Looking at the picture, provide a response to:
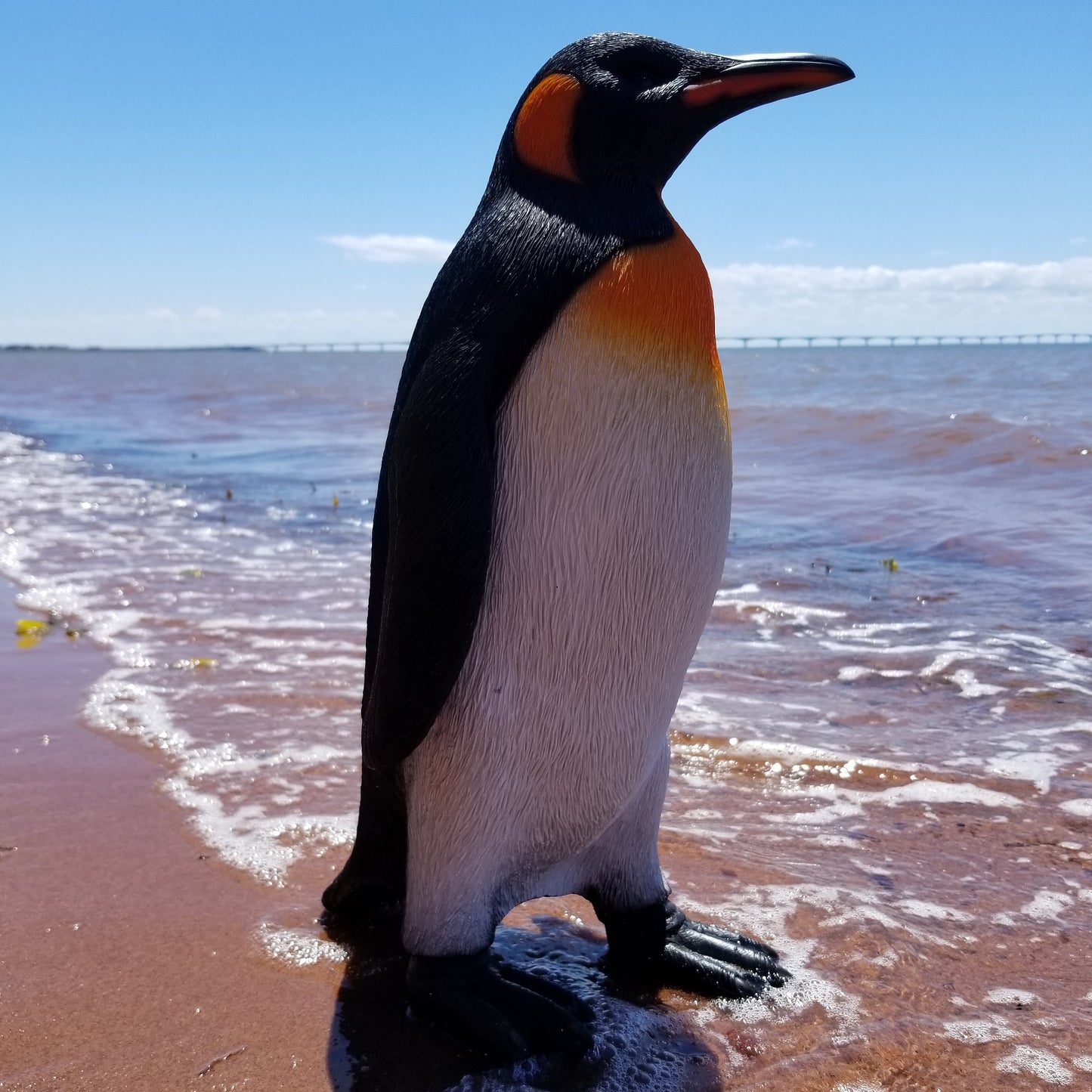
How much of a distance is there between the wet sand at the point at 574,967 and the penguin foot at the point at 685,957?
42mm

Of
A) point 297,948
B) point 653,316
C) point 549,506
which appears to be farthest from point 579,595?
point 297,948

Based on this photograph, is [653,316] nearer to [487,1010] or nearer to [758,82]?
[758,82]

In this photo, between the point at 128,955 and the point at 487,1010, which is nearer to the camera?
the point at 487,1010

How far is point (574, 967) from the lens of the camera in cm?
233

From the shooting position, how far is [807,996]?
218cm

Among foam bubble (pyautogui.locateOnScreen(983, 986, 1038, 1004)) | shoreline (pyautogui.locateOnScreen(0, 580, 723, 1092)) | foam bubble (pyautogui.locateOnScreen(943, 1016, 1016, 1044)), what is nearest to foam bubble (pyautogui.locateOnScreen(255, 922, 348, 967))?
shoreline (pyautogui.locateOnScreen(0, 580, 723, 1092))

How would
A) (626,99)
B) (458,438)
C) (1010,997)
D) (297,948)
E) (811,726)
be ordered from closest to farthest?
(458,438) → (626,99) → (1010,997) → (297,948) → (811,726)

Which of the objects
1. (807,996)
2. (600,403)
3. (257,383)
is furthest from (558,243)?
(257,383)

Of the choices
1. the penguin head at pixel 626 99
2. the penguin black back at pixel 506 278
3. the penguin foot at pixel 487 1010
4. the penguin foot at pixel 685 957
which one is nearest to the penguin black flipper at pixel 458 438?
the penguin black back at pixel 506 278

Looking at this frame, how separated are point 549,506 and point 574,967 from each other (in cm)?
106

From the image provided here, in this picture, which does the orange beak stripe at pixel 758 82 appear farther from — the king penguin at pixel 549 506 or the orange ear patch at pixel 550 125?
the orange ear patch at pixel 550 125

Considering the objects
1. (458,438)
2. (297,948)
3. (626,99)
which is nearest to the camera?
(458,438)

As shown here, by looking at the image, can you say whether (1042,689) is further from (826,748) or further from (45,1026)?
(45,1026)

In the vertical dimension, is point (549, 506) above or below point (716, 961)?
above
